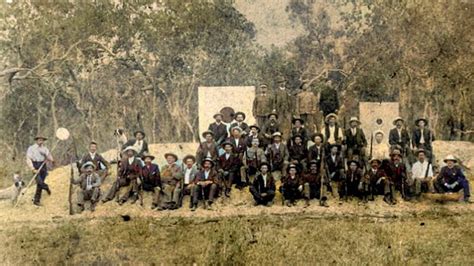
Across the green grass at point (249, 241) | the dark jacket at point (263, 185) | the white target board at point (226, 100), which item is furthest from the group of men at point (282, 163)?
the green grass at point (249, 241)

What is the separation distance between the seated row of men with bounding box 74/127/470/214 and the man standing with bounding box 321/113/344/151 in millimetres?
74

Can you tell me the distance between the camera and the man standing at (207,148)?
10055 millimetres

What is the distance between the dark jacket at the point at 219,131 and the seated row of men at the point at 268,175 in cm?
13

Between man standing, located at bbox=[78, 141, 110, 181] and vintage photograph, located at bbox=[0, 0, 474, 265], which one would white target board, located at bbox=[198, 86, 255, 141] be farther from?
man standing, located at bbox=[78, 141, 110, 181]

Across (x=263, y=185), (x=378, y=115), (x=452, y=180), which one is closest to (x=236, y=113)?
(x=263, y=185)

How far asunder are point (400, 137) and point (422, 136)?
0.30 metres

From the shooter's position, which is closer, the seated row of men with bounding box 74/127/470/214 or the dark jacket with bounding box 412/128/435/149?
the seated row of men with bounding box 74/127/470/214

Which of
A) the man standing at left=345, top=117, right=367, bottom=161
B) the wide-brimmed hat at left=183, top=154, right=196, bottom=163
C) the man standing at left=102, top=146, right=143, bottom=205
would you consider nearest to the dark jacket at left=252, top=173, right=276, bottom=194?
the wide-brimmed hat at left=183, top=154, right=196, bottom=163

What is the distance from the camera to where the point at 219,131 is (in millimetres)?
10234

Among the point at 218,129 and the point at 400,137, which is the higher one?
the point at 218,129

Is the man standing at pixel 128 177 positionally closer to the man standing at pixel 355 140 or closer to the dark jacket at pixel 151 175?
the dark jacket at pixel 151 175

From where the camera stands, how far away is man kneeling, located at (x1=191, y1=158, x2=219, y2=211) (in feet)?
32.1

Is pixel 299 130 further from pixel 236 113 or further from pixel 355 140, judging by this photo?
pixel 236 113

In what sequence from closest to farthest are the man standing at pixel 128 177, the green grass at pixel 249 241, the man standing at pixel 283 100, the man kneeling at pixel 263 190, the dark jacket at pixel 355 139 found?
the green grass at pixel 249 241
the man kneeling at pixel 263 190
the man standing at pixel 128 177
the dark jacket at pixel 355 139
the man standing at pixel 283 100
